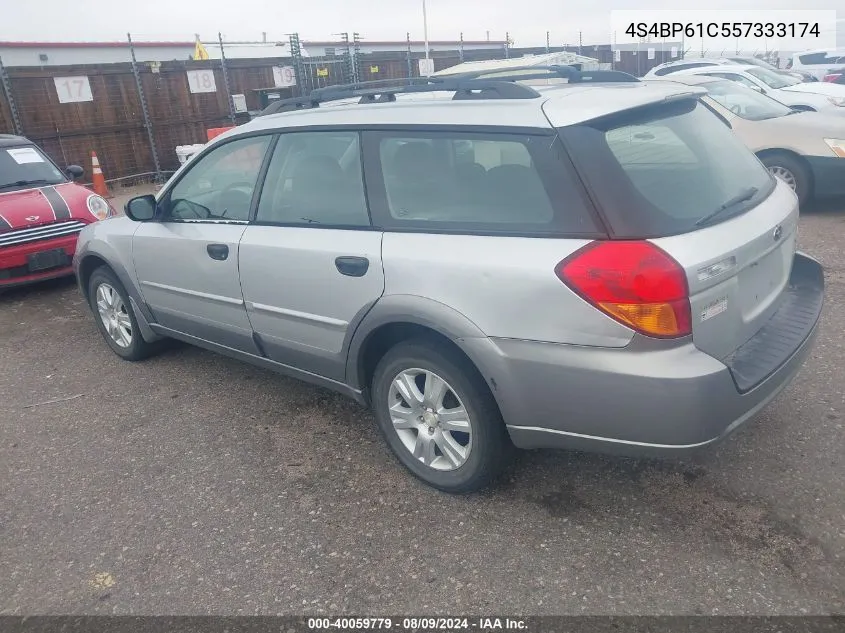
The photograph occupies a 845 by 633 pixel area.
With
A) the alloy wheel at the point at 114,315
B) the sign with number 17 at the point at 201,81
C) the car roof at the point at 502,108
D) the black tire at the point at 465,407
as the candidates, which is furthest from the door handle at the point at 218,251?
the sign with number 17 at the point at 201,81

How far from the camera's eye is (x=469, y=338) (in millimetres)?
2615

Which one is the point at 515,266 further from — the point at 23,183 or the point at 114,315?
the point at 23,183

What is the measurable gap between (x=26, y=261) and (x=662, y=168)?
235 inches

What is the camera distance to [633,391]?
7.72ft

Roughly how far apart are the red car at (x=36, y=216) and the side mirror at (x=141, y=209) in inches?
119

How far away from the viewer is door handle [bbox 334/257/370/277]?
2.94 m

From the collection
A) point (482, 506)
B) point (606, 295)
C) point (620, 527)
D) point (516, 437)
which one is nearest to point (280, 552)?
point (482, 506)

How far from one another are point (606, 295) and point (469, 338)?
0.55 meters

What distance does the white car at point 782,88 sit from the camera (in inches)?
396

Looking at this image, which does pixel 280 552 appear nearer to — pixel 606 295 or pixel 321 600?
pixel 321 600

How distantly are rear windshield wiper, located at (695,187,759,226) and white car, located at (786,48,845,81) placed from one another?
79.5 ft

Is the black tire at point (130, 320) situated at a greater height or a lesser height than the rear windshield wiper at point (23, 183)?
lesser

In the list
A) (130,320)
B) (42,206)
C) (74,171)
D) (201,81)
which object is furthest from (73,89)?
(130,320)

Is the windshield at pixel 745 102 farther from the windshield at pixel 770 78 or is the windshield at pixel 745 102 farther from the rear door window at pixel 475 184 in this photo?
the rear door window at pixel 475 184
